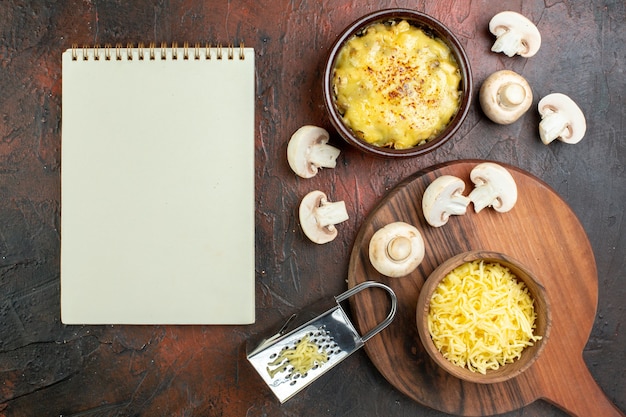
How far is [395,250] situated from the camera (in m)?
1.75

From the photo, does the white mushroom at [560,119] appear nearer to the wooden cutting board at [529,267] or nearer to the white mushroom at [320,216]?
the wooden cutting board at [529,267]

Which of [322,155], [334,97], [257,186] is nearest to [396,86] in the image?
[334,97]

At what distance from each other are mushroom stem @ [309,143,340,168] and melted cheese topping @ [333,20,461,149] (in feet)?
0.51

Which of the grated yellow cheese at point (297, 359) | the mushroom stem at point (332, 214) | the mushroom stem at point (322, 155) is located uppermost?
the mushroom stem at point (322, 155)

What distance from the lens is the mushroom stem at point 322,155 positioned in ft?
6.25

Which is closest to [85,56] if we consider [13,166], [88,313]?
[13,166]

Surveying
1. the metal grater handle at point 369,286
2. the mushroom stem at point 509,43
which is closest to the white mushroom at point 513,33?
the mushroom stem at point 509,43

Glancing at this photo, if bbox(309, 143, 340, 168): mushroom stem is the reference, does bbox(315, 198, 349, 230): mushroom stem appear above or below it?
below

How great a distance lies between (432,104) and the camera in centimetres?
176

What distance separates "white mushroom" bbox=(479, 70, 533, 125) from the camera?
1.87 m

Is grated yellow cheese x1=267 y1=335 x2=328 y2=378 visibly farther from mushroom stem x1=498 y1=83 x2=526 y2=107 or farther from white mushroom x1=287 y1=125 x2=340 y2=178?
mushroom stem x1=498 y1=83 x2=526 y2=107

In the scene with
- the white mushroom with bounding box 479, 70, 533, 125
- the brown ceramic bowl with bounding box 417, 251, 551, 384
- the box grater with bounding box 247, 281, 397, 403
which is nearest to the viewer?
the brown ceramic bowl with bounding box 417, 251, 551, 384

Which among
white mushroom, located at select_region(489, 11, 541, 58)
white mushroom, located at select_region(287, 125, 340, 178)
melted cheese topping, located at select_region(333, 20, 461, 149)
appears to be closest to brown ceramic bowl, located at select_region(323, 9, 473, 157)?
melted cheese topping, located at select_region(333, 20, 461, 149)

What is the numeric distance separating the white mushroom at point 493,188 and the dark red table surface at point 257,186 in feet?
0.47
